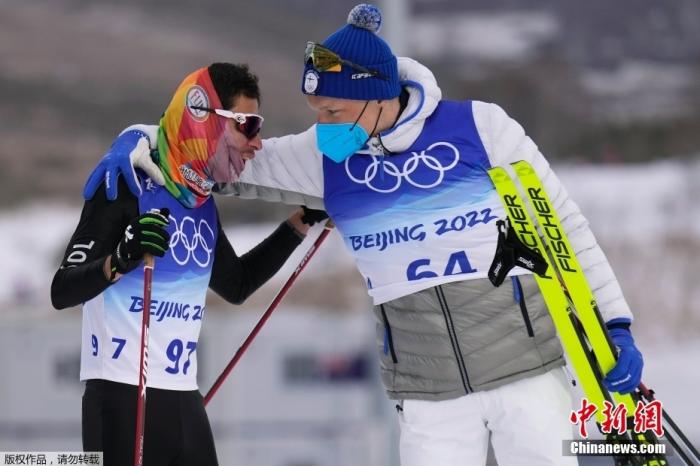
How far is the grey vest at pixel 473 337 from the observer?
3084mm

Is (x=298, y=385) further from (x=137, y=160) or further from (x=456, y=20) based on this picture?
(x=456, y=20)

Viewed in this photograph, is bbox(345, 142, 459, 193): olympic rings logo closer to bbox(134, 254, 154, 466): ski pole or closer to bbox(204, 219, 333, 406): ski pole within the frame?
bbox(204, 219, 333, 406): ski pole

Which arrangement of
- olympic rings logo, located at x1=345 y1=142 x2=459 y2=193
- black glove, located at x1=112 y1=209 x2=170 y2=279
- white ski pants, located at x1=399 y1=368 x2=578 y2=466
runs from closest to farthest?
black glove, located at x1=112 y1=209 x2=170 y2=279 → white ski pants, located at x1=399 y1=368 x2=578 y2=466 → olympic rings logo, located at x1=345 y1=142 x2=459 y2=193

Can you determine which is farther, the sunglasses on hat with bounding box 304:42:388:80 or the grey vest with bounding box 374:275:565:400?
the sunglasses on hat with bounding box 304:42:388:80

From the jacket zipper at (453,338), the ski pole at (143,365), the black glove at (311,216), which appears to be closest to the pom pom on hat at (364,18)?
the black glove at (311,216)

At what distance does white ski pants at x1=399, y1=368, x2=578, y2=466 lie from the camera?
3.07 metres

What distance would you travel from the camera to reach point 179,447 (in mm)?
3145

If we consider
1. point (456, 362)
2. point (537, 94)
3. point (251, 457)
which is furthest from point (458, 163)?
point (537, 94)

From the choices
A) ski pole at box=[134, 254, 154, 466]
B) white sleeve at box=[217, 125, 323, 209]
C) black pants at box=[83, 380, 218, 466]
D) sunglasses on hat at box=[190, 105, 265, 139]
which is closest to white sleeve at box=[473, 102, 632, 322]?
white sleeve at box=[217, 125, 323, 209]

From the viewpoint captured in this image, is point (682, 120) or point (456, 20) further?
point (456, 20)

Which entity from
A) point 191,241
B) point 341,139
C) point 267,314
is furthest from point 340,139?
point 267,314

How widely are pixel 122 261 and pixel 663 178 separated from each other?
18176 millimetres

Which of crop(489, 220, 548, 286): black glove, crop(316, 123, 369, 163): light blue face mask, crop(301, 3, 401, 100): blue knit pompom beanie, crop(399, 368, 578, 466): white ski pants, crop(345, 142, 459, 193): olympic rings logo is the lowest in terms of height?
crop(399, 368, 578, 466): white ski pants

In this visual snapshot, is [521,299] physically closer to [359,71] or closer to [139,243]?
[359,71]
